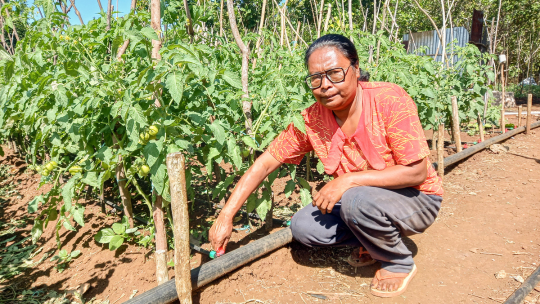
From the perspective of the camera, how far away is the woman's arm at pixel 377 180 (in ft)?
5.15

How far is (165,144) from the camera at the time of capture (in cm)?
151

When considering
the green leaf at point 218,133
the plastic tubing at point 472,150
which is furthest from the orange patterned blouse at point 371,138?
the plastic tubing at point 472,150

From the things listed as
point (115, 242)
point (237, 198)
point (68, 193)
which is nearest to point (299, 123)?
point (237, 198)

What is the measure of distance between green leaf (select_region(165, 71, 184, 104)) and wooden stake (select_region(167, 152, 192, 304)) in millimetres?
221

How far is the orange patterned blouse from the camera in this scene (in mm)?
1566

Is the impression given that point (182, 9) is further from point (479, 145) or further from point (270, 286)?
point (479, 145)

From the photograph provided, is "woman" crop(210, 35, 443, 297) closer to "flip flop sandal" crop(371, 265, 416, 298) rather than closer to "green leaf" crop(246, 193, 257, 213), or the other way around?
"flip flop sandal" crop(371, 265, 416, 298)

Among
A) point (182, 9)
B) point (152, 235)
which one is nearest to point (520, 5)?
point (182, 9)

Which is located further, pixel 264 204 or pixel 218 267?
pixel 264 204

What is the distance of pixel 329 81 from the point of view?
156 centimetres

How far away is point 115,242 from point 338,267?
50.7 inches

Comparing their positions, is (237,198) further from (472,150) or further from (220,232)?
(472,150)

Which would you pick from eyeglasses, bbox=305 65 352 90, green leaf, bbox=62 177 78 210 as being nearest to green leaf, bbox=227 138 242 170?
eyeglasses, bbox=305 65 352 90

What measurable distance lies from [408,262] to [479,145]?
334 cm
